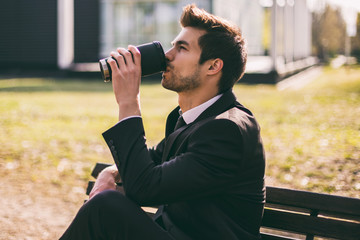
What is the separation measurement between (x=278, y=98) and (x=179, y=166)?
1126 centimetres

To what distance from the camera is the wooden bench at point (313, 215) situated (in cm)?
221

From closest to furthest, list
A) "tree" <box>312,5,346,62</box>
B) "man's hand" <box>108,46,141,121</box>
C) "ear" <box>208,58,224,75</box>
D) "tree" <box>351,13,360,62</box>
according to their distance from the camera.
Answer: "man's hand" <box>108,46,141,121</box>
"ear" <box>208,58,224,75</box>
"tree" <box>312,5,346,62</box>
"tree" <box>351,13,360,62</box>

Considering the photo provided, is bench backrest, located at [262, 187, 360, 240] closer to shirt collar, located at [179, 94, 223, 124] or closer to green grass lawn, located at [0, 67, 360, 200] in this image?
shirt collar, located at [179, 94, 223, 124]

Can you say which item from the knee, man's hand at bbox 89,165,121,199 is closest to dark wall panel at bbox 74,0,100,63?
man's hand at bbox 89,165,121,199

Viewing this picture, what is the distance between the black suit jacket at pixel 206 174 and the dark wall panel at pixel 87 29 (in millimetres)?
23296

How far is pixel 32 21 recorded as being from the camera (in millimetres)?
23391

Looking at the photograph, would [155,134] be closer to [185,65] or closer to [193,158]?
[185,65]

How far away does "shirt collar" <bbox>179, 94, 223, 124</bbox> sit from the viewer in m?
2.30

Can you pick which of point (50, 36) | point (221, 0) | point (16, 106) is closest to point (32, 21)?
point (50, 36)

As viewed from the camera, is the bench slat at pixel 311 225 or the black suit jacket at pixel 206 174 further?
the bench slat at pixel 311 225

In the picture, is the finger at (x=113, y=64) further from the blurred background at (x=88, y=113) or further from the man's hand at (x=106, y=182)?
the blurred background at (x=88, y=113)

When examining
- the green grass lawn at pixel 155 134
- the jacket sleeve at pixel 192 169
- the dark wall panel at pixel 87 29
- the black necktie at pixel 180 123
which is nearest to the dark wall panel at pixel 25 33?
the dark wall panel at pixel 87 29

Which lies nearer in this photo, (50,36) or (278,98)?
(278,98)

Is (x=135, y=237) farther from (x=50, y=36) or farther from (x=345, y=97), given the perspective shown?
(x=50, y=36)
